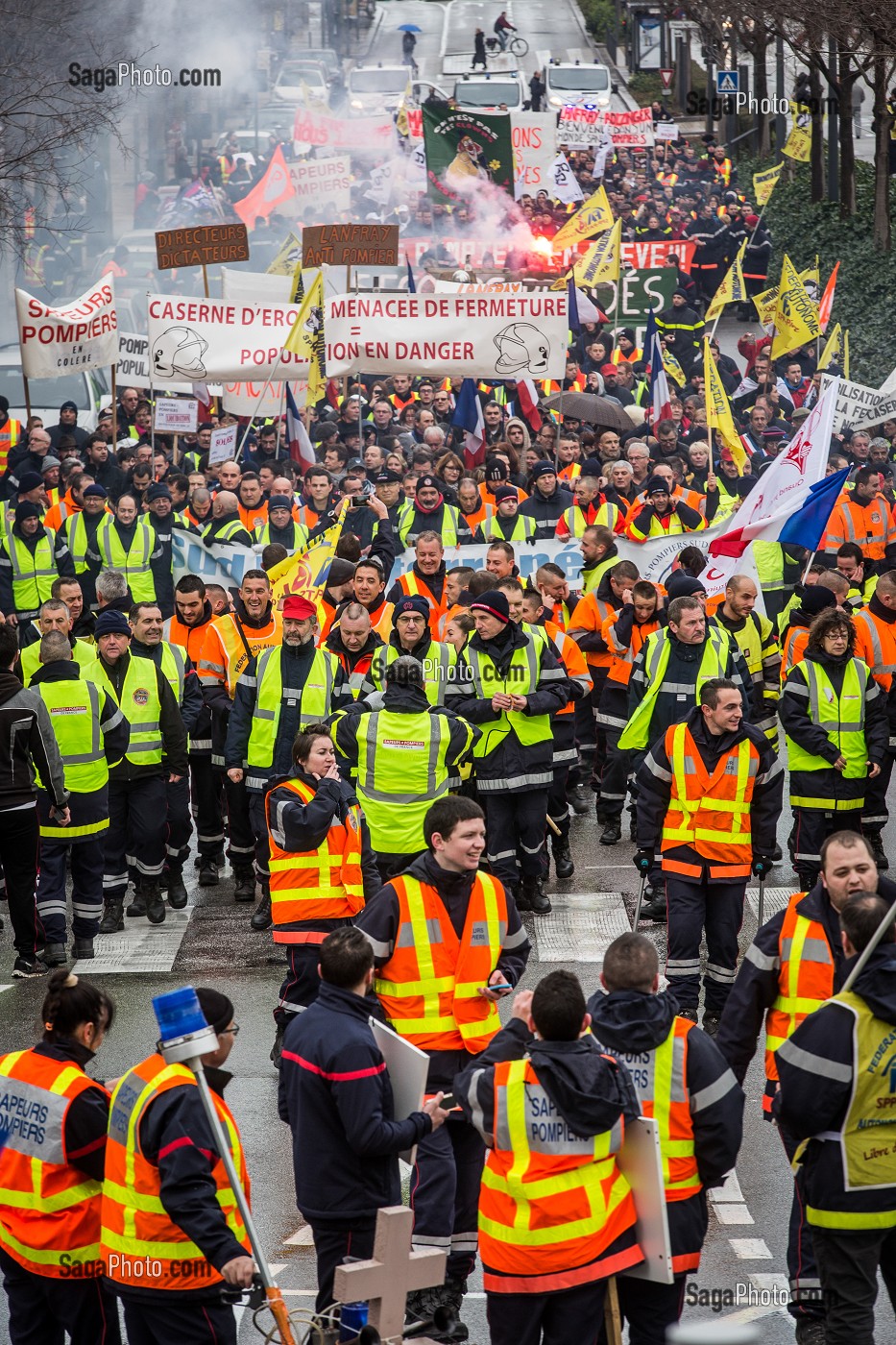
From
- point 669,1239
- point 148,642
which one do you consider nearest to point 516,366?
point 148,642

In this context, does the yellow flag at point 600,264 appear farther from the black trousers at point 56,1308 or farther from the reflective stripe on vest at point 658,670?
the black trousers at point 56,1308

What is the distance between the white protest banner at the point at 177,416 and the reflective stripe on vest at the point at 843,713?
998 centimetres

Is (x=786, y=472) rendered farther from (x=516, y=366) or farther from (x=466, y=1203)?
(x=466, y=1203)

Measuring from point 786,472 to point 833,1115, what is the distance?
794cm

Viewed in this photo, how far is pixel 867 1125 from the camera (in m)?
5.46

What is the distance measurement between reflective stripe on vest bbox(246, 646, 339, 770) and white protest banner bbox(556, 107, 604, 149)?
1439 inches

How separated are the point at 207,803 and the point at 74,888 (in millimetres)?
1557

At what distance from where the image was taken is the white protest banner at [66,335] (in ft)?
57.7

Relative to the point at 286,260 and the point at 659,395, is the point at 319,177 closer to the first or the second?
the point at 286,260

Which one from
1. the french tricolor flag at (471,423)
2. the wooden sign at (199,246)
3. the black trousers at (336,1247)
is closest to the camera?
the black trousers at (336,1247)

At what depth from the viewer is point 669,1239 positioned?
5.34 meters

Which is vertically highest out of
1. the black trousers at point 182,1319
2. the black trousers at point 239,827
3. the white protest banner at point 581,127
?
the white protest banner at point 581,127

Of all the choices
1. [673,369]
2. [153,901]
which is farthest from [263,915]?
[673,369]

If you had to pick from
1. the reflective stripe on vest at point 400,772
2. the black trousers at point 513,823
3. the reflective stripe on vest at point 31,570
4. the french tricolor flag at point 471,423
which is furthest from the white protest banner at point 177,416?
the reflective stripe on vest at point 400,772
